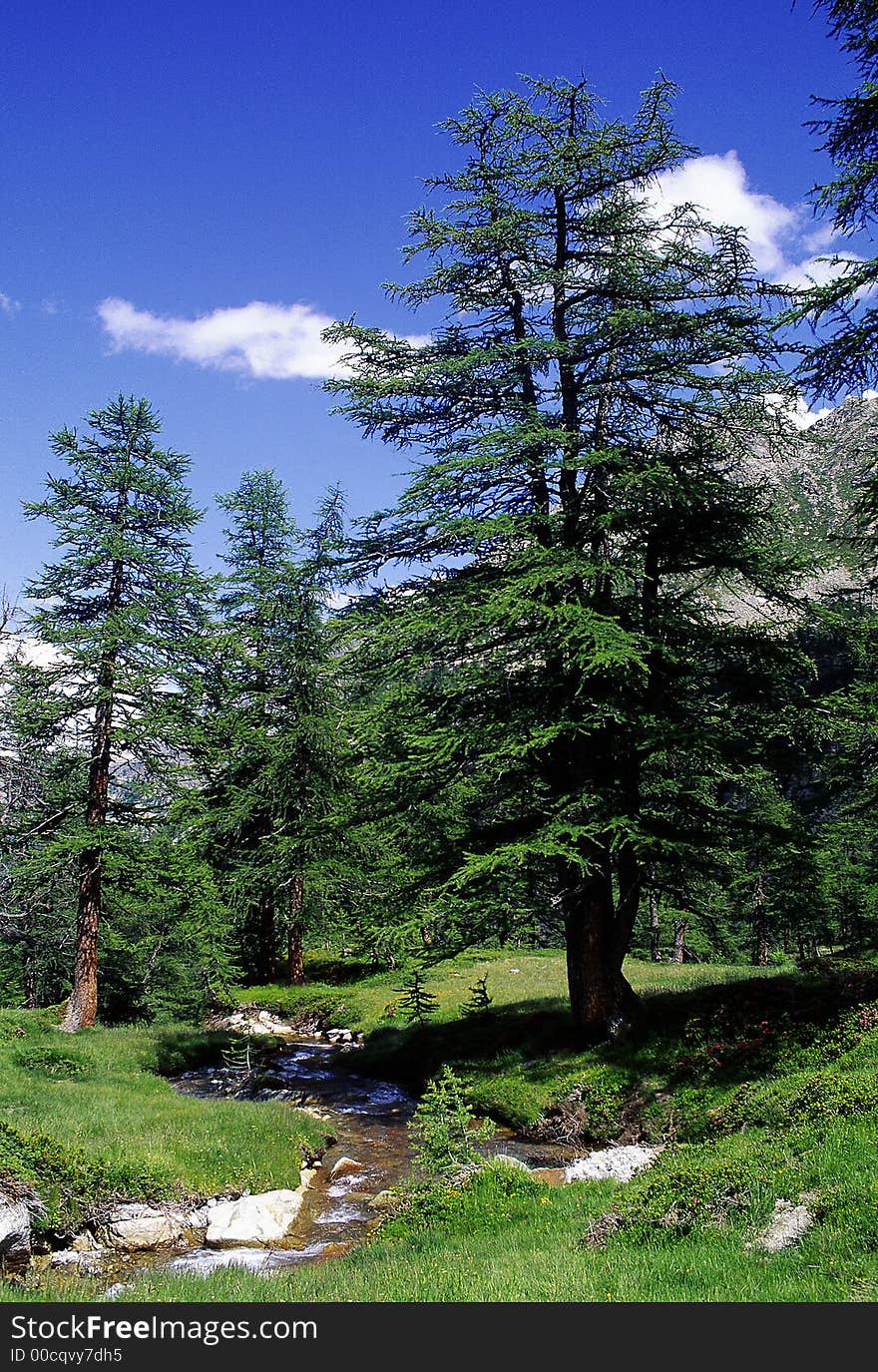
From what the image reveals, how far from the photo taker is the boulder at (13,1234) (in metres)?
9.40

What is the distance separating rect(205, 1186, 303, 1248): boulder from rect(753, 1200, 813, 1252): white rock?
672cm

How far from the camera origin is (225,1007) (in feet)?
105

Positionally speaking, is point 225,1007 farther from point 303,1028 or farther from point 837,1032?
point 837,1032

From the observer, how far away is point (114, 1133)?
13.9 metres

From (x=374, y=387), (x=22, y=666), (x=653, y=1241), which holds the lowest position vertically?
(x=653, y=1241)

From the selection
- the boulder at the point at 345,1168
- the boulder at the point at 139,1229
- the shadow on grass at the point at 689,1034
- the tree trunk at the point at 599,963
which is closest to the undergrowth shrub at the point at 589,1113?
the shadow on grass at the point at 689,1034

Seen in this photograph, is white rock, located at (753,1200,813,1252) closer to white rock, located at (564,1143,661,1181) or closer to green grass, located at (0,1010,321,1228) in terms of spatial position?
white rock, located at (564,1143,661,1181)

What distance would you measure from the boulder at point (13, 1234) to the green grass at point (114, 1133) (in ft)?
2.20

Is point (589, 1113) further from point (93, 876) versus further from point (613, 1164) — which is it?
point (93, 876)

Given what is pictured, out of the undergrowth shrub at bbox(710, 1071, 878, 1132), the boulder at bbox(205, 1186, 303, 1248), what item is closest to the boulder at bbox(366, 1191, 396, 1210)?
the boulder at bbox(205, 1186, 303, 1248)

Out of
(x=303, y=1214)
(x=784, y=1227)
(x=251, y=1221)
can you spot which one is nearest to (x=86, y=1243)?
(x=251, y=1221)

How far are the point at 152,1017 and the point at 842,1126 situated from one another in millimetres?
31739

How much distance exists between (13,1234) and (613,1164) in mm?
7876

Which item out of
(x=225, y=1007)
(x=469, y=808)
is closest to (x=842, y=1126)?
(x=469, y=808)
